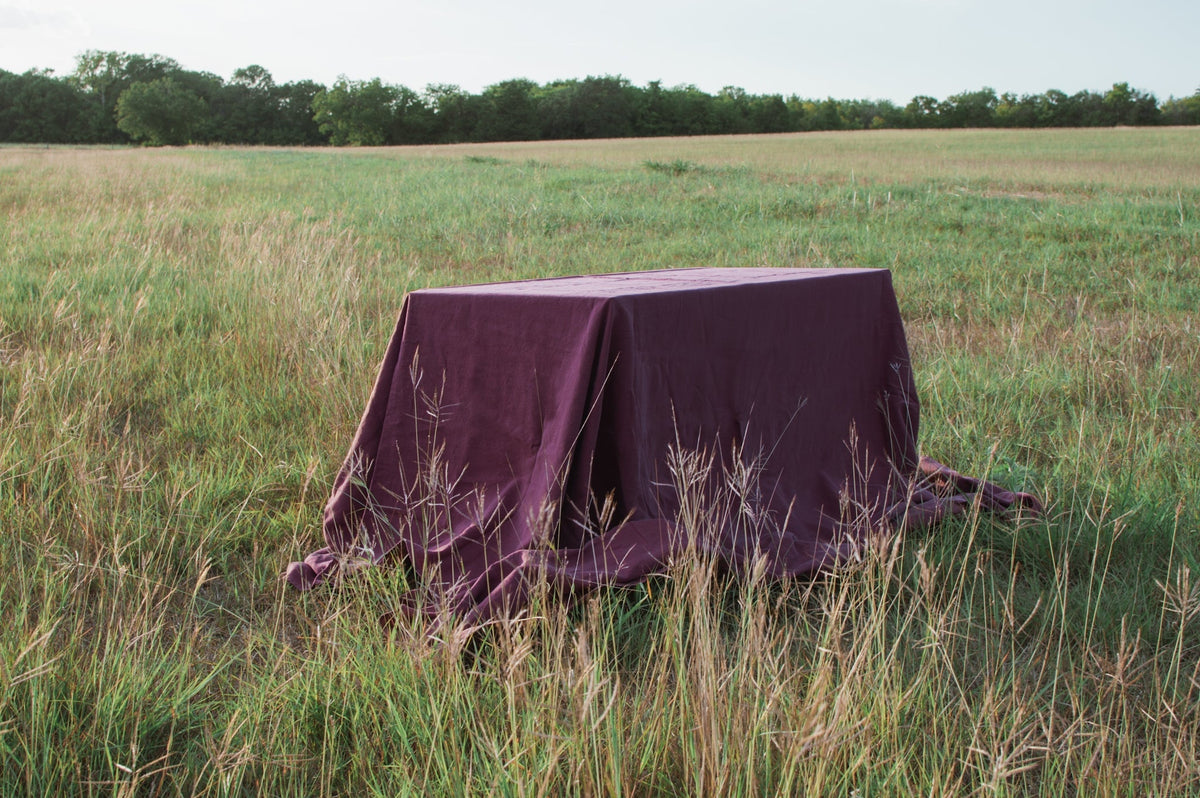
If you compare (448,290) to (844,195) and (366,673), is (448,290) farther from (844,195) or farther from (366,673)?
(844,195)

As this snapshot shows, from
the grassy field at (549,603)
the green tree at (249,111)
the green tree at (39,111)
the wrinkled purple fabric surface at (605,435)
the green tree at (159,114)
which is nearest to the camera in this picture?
the grassy field at (549,603)

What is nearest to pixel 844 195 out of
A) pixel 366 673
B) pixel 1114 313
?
pixel 1114 313

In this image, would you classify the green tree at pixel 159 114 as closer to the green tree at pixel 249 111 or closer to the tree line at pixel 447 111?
the tree line at pixel 447 111

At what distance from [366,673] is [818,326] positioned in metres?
1.79

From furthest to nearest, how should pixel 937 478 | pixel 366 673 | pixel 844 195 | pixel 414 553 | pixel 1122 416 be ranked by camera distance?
pixel 844 195
pixel 1122 416
pixel 937 478
pixel 414 553
pixel 366 673

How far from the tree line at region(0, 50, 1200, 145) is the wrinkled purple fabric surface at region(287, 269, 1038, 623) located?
6420 cm

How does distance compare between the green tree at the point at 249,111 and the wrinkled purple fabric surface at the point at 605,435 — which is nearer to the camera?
the wrinkled purple fabric surface at the point at 605,435

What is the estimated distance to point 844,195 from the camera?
12094mm

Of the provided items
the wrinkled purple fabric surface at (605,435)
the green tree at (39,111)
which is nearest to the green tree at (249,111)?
the green tree at (39,111)

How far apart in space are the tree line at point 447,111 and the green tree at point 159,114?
7 cm

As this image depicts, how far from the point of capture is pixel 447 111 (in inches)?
2594

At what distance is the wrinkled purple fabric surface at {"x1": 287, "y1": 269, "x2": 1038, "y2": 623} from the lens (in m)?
2.12

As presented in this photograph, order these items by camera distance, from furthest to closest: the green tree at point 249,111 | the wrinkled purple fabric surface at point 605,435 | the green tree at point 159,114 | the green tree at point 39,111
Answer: the green tree at point 249,111 < the green tree at point 159,114 < the green tree at point 39,111 < the wrinkled purple fabric surface at point 605,435

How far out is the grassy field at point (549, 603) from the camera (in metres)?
1.43
